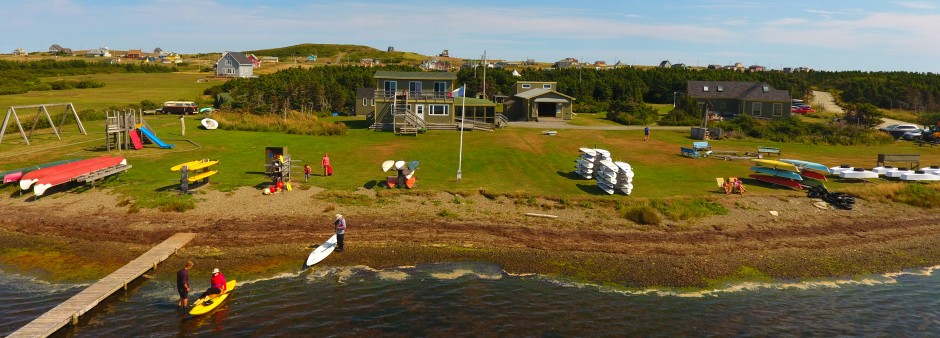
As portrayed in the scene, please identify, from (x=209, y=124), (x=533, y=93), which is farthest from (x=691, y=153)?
(x=209, y=124)

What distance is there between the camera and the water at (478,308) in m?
17.4

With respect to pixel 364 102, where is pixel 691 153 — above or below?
below

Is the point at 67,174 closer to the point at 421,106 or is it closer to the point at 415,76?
the point at 421,106

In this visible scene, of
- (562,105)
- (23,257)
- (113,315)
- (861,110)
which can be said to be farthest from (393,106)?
(861,110)

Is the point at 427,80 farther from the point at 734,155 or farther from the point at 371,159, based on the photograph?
the point at 734,155

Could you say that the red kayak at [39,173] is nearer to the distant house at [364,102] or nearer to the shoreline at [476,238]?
the shoreline at [476,238]

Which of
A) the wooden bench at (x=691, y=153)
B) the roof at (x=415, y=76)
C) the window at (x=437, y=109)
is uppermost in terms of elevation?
the roof at (x=415, y=76)

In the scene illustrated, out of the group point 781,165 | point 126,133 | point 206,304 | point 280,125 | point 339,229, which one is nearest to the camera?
point 206,304

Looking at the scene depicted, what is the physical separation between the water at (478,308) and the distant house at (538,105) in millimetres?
47390

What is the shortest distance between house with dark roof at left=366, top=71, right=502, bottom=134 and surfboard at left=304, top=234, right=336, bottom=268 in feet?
99.7

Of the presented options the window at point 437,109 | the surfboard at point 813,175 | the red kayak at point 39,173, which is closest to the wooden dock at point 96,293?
the red kayak at point 39,173

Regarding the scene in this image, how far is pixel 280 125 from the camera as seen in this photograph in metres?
53.8

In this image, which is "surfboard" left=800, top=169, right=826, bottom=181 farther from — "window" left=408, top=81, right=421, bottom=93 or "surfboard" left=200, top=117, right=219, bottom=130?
"surfboard" left=200, top=117, right=219, bottom=130

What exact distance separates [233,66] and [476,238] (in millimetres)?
108362
